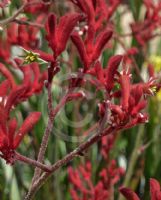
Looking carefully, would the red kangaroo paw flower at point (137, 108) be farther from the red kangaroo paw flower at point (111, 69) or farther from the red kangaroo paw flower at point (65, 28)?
the red kangaroo paw flower at point (65, 28)

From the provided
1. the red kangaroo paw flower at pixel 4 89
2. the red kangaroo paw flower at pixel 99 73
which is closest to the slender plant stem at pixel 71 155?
the red kangaroo paw flower at pixel 99 73

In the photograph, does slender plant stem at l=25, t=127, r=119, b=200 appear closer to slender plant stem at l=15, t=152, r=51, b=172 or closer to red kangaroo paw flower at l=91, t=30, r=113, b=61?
slender plant stem at l=15, t=152, r=51, b=172

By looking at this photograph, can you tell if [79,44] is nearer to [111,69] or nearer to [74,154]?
[111,69]

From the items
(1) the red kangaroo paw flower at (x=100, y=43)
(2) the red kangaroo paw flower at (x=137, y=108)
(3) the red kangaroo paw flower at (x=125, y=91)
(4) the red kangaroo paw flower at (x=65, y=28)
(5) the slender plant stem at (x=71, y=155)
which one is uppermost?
(4) the red kangaroo paw flower at (x=65, y=28)

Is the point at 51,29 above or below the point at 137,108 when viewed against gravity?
above

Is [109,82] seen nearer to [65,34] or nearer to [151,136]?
[65,34]

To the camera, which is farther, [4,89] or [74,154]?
[4,89]

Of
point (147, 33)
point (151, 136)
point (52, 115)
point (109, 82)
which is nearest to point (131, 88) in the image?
point (109, 82)

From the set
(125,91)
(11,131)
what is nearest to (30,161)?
(11,131)

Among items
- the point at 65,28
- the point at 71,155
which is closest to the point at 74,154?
the point at 71,155
